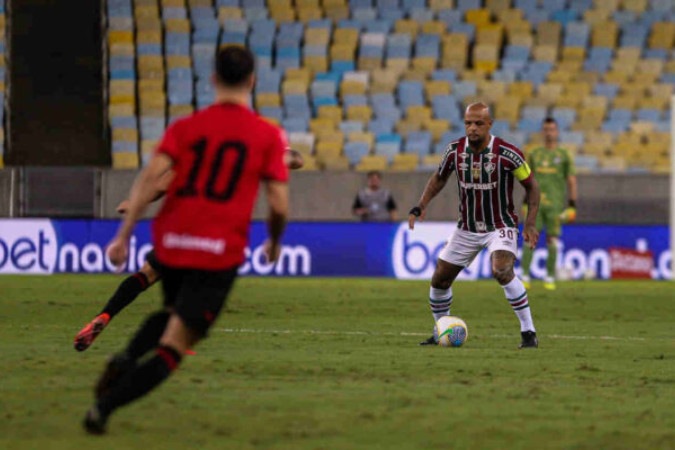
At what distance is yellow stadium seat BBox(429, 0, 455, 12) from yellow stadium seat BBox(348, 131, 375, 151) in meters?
4.54

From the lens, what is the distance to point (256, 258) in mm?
22312

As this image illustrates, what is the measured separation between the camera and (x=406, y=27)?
3003 cm

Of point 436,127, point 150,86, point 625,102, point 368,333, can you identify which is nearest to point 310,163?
point 436,127

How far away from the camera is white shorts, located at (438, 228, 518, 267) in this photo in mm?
11289

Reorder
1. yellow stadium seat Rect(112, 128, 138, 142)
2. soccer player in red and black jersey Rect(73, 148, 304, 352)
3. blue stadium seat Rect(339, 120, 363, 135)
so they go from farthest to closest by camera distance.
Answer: blue stadium seat Rect(339, 120, 363, 135)
yellow stadium seat Rect(112, 128, 138, 142)
soccer player in red and black jersey Rect(73, 148, 304, 352)

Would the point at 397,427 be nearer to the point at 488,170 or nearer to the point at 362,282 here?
the point at 488,170

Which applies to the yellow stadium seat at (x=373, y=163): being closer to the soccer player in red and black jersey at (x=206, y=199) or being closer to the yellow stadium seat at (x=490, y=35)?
the yellow stadium seat at (x=490, y=35)

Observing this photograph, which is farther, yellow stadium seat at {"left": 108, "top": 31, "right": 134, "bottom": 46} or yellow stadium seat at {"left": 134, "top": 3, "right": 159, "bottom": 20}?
yellow stadium seat at {"left": 134, "top": 3, "right": 159, "bottom": 20}

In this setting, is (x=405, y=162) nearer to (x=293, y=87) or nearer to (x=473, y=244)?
(x=293, y=87)

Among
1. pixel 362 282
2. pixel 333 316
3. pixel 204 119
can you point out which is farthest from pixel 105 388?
pixel 362 282

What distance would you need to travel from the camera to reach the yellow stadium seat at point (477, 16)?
30.4m

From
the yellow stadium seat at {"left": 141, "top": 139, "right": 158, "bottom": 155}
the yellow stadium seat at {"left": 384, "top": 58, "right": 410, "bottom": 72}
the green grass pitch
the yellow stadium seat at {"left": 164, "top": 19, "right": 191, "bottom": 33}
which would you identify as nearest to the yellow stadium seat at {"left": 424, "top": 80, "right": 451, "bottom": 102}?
the yellow stadium seat at {"left": 384, "top": 58, "right": 410, "bottom": 72}

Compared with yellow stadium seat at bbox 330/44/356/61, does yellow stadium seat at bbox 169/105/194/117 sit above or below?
below

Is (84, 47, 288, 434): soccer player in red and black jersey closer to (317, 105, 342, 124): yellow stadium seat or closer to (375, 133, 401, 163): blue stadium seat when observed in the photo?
(375, 133, 401, 163): blue stadium seat
